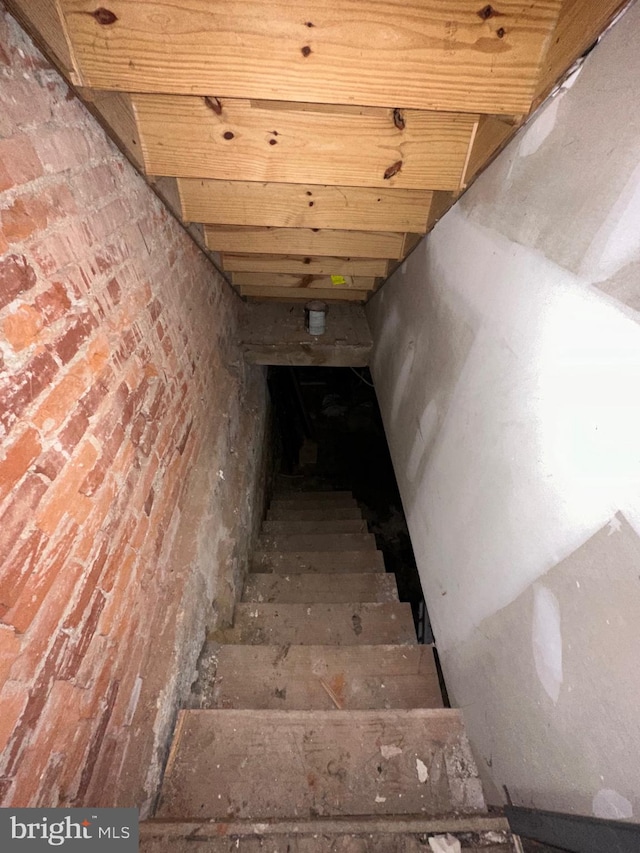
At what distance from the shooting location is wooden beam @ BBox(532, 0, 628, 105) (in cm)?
83

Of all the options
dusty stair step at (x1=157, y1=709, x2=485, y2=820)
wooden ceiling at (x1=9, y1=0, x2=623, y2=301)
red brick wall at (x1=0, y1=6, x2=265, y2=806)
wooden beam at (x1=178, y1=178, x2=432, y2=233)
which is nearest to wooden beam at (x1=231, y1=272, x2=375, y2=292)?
wooden beam at (x1=178, y1=178, x2=432, y2=233)

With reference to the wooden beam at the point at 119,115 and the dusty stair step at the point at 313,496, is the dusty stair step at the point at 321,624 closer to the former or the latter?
the wooden beam at the point at 119,115

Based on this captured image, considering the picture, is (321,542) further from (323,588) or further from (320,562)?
(323,588)

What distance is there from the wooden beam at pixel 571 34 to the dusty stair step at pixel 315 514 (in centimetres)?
345

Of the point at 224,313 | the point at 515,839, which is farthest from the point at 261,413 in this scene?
the point at 515,839

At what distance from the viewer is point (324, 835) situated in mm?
1137

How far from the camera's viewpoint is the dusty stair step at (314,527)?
347cm

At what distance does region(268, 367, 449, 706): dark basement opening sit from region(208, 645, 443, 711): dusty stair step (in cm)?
223

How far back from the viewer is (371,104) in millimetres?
1112

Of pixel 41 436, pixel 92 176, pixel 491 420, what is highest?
pixel 92 176

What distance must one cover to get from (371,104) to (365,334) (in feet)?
8.01

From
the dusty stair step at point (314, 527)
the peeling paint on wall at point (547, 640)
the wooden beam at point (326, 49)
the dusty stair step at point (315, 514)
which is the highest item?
the dusty stair step at point (315, 514)

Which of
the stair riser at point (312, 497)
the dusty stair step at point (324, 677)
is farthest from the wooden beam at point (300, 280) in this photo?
the dusty stair step at point (324, 677)

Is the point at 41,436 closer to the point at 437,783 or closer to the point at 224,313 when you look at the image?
the point at 437,783
